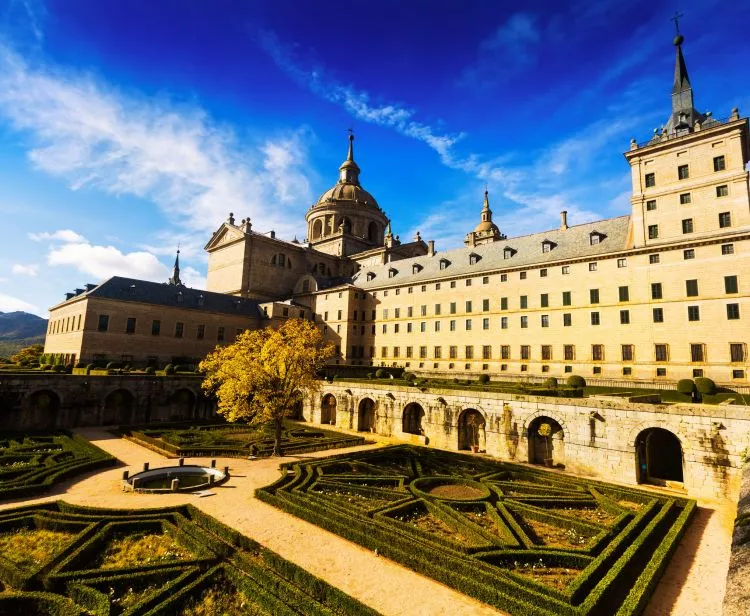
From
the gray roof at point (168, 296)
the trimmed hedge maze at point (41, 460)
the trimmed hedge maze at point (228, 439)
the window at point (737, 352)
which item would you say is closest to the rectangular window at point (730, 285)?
the window at point (737, 352)

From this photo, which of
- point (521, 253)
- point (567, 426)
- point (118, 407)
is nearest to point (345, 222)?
point (521, 253)

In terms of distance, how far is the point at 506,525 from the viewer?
16562 mm

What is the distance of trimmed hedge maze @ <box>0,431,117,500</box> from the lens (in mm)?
19989

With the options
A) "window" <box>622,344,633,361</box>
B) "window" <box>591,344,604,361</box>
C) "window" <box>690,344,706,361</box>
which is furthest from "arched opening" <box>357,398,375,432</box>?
"window" <box>690,344,706,361</box>

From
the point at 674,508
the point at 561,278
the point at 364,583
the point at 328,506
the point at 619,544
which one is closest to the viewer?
the point at 364,583

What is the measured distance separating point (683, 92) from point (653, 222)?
13.5 meters

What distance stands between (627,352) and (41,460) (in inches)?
1790

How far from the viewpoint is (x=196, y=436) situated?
33.0m

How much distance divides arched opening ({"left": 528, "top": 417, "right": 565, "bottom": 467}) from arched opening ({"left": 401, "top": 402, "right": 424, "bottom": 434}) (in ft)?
33.3

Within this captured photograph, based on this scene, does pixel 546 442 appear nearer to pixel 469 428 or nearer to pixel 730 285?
pixel 469 428

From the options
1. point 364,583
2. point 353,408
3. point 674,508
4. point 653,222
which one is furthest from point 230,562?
point 653,222

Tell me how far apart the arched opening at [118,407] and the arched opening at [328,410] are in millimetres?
17985

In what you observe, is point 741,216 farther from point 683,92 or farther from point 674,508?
point 674,508

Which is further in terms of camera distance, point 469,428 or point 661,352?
point 661,352
